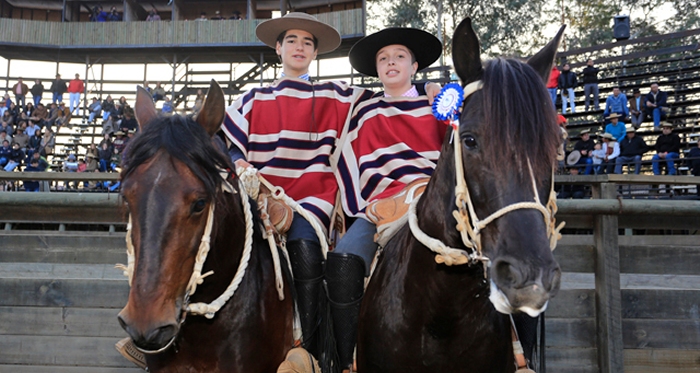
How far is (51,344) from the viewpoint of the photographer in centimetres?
399

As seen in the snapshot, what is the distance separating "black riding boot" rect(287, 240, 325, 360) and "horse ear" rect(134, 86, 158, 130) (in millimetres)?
980

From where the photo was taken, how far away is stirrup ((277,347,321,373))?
288 centimetres

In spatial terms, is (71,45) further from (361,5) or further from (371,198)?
(371,198)

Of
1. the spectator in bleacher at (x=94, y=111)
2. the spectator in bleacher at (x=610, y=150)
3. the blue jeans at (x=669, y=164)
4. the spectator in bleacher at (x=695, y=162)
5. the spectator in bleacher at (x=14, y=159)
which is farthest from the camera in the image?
the spectator in bleacher at (x=94, y=111)

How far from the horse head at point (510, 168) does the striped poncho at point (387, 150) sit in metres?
1.01

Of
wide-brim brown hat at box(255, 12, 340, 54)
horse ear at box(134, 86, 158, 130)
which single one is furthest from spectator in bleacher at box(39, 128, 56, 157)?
horse ear at box(134, 86, 158, 130)

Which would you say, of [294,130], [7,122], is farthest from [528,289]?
[7,122]

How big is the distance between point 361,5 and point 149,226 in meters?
32.4

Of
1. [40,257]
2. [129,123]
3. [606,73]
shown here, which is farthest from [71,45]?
[40,257]

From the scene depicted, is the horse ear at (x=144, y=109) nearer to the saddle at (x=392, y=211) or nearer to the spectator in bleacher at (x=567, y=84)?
the saddle at (x=392, y=211)

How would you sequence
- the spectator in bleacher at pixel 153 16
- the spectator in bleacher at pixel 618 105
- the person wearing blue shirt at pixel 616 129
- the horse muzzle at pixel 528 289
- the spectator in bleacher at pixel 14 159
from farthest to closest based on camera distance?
the spectator in bleacher at pixel 153 16 → the spectator in bleacher at pixel 14 159 → the spectator in bleacher at pixel 618 105 → the person wearing blue shirt at pixel 616 129 → the horse muzzle at pixel 528 289

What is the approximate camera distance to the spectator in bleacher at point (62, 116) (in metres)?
27.8

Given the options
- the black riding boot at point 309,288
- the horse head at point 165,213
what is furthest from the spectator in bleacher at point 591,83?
the horse head at point 165,213

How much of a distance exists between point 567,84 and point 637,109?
309 cm
